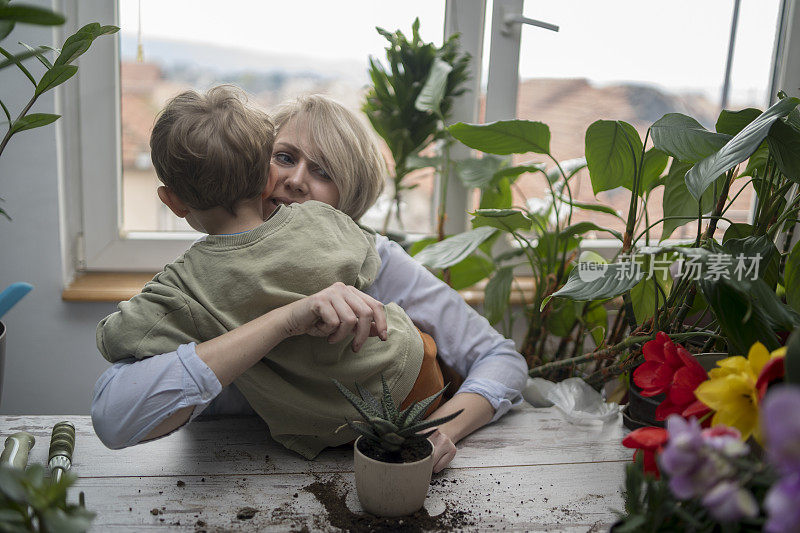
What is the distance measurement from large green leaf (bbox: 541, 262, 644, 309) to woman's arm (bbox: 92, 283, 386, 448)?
0.30 meters

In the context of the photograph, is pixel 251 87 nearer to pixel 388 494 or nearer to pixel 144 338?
pixel 144 338

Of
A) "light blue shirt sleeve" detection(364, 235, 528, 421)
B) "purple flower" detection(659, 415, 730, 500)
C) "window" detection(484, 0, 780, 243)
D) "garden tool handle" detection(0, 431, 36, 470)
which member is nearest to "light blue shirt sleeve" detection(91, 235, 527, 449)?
"light blue shirt sleeve" detection(364, 235, 528, 421)

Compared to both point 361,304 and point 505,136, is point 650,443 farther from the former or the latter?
point 505,136

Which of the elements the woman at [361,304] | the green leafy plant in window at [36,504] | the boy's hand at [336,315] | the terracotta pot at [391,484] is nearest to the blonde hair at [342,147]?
the woman at [361,304]

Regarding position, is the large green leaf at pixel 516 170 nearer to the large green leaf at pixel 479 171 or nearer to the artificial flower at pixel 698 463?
the large green leaf at pixel 479 171

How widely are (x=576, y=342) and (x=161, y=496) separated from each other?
1.12 meters

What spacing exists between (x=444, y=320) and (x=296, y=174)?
41cm

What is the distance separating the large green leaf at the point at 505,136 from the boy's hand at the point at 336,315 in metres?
0.51

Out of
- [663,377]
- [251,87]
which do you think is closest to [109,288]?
[251,87]

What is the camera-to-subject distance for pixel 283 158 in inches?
47.8

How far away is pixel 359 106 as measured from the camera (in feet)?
6.08

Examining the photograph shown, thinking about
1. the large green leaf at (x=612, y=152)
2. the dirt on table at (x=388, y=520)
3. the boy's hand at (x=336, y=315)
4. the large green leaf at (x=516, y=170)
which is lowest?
the dirt on table at (x=388, y=520)

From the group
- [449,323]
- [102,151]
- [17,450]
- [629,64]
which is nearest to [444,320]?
[449,323]

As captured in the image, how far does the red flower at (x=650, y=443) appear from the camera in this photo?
25.7 inches
